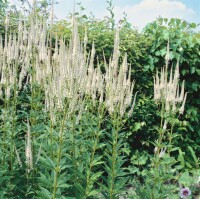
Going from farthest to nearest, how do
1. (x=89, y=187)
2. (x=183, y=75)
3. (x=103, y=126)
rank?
(x=183, y=75), (x=103, y=126), (x=89, y=187)

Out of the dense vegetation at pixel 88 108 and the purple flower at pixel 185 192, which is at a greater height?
the dense vegetation at pixel 88 108

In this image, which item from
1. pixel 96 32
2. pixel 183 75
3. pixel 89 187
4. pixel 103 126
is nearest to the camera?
pixel 89 187

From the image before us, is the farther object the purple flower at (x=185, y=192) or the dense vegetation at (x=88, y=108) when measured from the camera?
the purple flower at (x=185, y=192)

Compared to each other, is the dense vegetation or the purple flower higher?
the dense vegetation

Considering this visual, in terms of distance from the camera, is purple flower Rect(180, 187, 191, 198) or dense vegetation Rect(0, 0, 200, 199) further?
purple flower Rect(180, 187, 191, 198)

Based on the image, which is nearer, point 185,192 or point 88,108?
point 88,108

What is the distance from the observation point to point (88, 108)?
5.29 metres

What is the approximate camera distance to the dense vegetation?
3.73 meters

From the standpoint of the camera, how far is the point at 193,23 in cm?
851

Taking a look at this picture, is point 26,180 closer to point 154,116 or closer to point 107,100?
point 107,100

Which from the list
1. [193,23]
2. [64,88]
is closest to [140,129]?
[193,23]

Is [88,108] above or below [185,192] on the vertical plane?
above

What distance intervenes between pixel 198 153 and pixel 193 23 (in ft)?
9.31

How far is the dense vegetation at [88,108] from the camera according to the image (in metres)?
3.73
